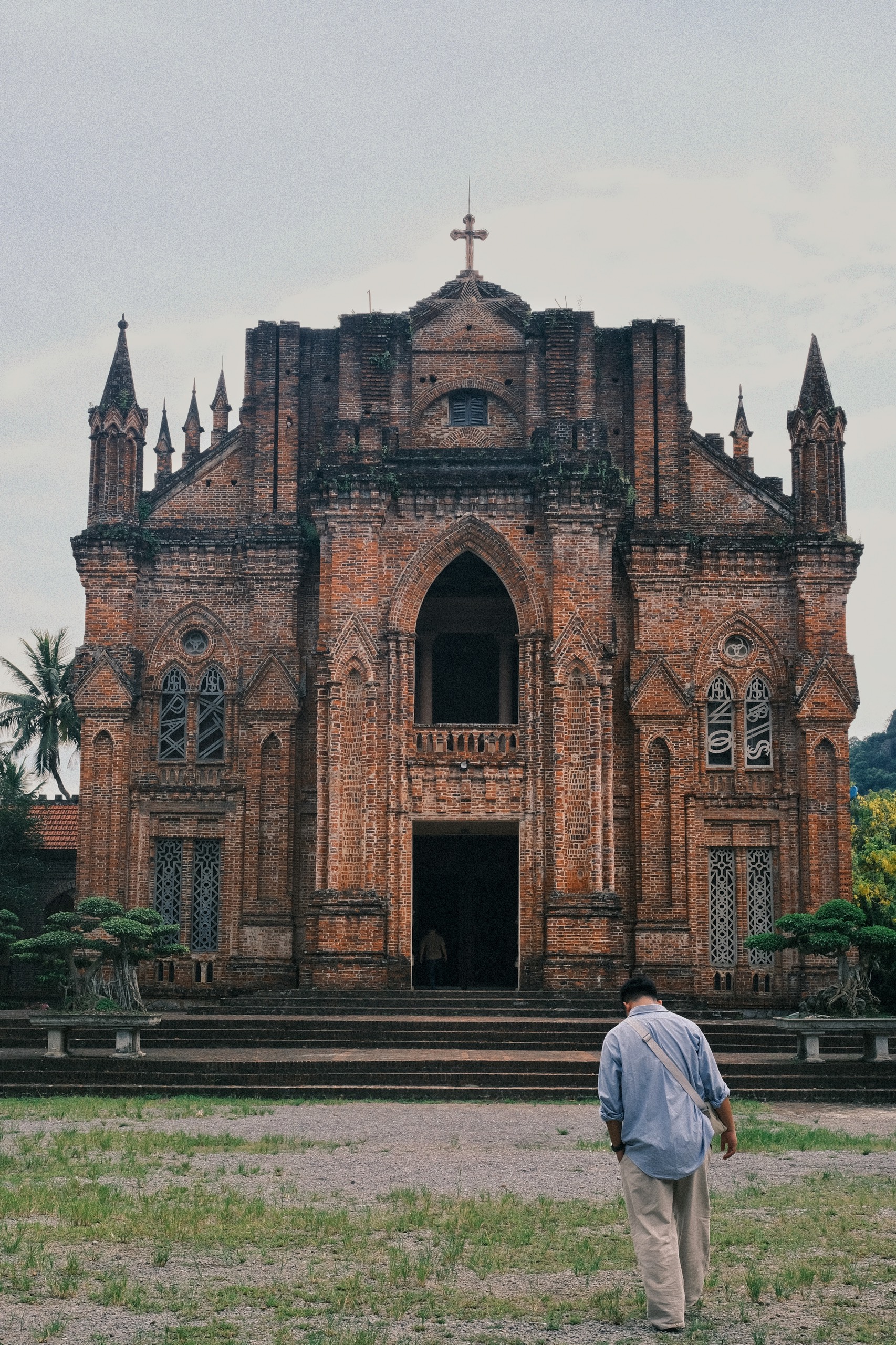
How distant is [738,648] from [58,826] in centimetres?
1596

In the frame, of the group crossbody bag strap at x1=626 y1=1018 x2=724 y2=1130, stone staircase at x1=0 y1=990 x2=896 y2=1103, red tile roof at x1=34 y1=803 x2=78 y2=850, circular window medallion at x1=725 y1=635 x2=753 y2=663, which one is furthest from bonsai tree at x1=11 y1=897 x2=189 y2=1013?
crossbody bag strap at x1=626 y1=1018 x2=724 y2=1130

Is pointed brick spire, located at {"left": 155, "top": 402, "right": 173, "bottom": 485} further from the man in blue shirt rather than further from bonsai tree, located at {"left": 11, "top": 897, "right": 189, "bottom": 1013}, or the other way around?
the man in blue shirt

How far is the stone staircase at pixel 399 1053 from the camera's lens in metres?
18.2

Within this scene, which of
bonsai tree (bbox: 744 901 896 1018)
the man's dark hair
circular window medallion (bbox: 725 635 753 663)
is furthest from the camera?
circular window medallion (bbox: 725 635 753 663)

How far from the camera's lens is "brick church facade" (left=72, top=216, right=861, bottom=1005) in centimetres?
2580

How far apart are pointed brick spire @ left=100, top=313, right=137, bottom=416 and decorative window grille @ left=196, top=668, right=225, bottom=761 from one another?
5417 mm

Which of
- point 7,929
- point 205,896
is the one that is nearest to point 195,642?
point 205,896

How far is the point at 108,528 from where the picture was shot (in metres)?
27.7

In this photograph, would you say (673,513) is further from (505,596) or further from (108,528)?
(108,528)

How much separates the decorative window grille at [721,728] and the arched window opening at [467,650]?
356cm

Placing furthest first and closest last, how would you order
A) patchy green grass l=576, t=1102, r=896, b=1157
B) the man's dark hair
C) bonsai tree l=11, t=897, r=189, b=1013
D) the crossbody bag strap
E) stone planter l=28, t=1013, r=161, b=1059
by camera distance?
bonsai tree l=11, t=897, r=189, b=1013 < stone planter l=28, t=1013, r=161, b=1059 < patchy green grass l=576, t=1102, r=896, b=1157 < the man's dark hair < the crossbody bag strap

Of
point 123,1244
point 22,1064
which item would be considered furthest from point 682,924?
point 123,1244

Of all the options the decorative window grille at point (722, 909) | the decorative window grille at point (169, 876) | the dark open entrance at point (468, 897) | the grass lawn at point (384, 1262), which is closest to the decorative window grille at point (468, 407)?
the dark open entrance at point (468, 897)

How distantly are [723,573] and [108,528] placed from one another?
11.4 m
